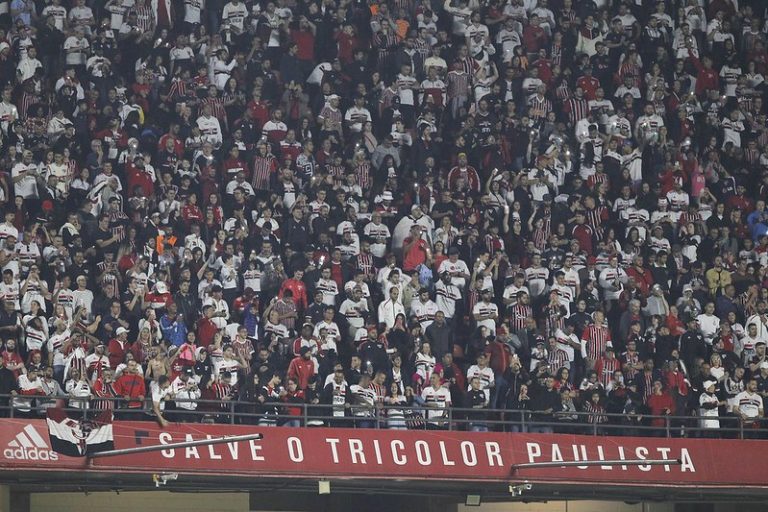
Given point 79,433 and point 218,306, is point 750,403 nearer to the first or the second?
point 218,306

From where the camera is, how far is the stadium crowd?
72.4 feet

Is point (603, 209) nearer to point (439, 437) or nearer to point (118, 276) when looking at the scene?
point (439, 437)

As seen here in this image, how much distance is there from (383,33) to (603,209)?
195 inches

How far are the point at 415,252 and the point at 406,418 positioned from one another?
376cm

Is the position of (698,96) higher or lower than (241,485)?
higher

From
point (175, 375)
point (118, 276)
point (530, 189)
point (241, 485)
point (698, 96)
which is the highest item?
point (698, 96)

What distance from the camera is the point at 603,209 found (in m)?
26.1

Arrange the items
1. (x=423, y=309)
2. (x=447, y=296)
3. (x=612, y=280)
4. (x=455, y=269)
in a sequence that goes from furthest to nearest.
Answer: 1. (x=612, y=280)
2. (x=455, y=269)
3. (x=447, y=296)
4. (x=423, y=309)

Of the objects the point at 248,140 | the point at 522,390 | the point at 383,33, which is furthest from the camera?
the point at 383,33

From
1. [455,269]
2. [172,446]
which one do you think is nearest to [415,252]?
[455,269]

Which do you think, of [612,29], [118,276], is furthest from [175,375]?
[612,29]

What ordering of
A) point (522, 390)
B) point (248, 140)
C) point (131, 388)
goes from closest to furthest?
point (131, 388)
point (522, 390)
point (248, 140)

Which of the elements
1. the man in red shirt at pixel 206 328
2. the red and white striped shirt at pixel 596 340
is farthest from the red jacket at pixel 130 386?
the red and white striped shirt at pixel 596 340

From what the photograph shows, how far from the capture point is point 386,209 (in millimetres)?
25172
